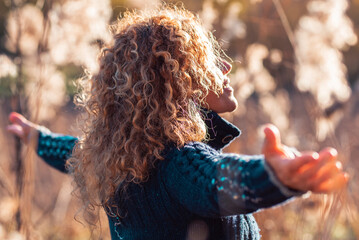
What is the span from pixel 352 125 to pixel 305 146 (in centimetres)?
63

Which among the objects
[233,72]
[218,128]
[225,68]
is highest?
[225,68]

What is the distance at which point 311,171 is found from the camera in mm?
635

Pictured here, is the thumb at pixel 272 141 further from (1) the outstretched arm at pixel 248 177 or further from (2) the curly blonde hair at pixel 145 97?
(2) the curly blonde hair at pixel 145 97

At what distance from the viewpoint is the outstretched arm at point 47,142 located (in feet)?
4.93

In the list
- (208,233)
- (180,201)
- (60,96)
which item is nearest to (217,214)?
(180,201)

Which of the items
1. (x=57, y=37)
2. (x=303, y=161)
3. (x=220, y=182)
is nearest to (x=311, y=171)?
(x=303, y=161)

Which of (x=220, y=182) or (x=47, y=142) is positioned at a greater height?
(x=220, y=182)

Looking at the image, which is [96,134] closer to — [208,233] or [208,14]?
[208,233]

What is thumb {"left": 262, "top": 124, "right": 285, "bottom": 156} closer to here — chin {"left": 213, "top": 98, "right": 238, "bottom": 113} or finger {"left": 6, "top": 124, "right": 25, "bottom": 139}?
chin {"left": 213, "top": 98, "right": 238, "bottom": 113}

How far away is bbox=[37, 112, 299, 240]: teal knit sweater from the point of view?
71 centimetres

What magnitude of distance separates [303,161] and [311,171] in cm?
2

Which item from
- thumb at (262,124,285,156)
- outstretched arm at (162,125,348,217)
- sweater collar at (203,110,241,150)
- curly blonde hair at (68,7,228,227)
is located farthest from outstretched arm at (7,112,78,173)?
thumb at (262,124,285,156)

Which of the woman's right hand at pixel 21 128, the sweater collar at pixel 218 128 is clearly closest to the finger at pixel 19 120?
the woman's right hand at pixel 21 128

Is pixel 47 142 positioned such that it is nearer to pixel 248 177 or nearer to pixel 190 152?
pixel 190 152
